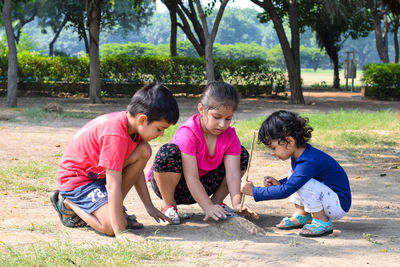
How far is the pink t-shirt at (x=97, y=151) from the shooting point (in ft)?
10.5

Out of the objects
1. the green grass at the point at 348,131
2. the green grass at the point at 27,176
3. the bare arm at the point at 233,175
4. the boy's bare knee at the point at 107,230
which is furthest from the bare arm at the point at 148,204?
the green grass at the point at 348,131

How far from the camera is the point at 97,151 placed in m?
3.37

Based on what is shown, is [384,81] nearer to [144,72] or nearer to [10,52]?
[144,72]

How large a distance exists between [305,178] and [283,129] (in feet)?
1.14

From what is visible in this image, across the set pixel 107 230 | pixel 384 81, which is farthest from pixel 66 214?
pixel 384 81

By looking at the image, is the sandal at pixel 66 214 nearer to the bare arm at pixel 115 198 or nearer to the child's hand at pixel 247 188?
the bare arm at pixel 115 198

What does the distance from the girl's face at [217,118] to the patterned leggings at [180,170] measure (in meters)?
0.28

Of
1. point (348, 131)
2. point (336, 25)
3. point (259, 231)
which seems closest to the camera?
point (259, 231)

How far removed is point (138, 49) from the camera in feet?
250

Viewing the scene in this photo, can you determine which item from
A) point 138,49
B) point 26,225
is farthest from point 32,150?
point 138,49

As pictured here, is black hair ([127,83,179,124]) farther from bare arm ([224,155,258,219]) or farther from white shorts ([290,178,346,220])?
white shorts ([290,178,346,220])

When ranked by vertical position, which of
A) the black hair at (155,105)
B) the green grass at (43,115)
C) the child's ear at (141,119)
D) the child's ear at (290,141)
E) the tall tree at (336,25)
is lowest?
the green grass at (43,115)

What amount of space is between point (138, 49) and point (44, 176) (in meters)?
72.4

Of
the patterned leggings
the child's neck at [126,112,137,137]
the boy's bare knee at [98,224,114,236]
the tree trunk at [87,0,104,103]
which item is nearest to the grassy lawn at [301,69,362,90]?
the tree trunk at [87,0,104,103]
